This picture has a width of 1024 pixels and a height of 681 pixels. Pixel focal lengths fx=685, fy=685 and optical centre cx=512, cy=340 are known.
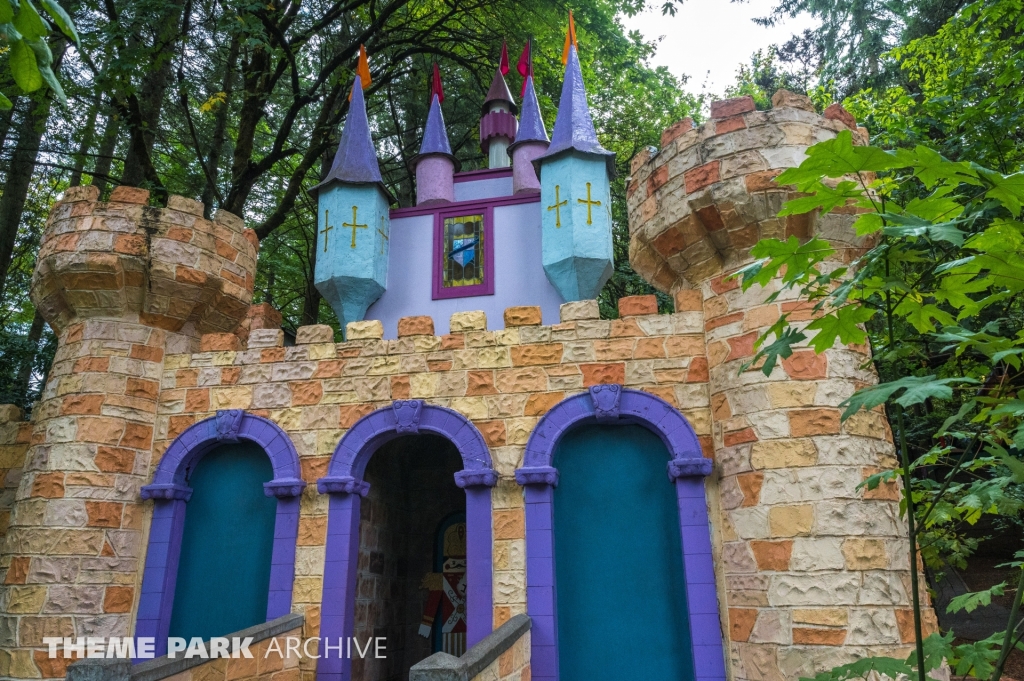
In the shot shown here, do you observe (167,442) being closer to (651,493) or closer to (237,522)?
(237,522)

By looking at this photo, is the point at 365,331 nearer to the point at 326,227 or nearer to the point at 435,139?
the point at 326,227

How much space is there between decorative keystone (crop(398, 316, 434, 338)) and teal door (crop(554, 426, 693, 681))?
1.80 meters

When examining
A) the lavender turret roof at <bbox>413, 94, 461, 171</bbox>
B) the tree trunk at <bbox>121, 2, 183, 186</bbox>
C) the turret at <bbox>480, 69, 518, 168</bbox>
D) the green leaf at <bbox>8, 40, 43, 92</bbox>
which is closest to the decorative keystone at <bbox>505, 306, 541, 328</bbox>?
the green leaf at <bbox>8, 40, 43, 92</bbox>

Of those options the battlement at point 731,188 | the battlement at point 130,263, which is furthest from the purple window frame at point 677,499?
the battlement at point 130,263

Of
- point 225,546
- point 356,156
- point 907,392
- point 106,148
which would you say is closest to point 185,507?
point 225,546

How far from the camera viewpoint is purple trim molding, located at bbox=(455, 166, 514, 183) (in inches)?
446

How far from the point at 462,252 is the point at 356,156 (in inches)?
97.8

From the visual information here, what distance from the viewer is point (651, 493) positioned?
6230mm

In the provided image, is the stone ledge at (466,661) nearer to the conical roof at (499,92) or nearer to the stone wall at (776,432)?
the stone wall at (776,432)

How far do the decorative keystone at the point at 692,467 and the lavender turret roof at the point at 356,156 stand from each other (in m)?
6.27

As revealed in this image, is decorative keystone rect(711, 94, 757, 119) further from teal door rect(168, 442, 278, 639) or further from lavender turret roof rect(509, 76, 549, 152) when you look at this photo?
teal door rect(168, 442, 278, 639)

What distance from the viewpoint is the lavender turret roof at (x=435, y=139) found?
445 inches

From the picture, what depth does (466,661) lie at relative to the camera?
→ 4.11m

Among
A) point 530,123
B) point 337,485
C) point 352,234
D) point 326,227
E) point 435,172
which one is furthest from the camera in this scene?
point 530,123
